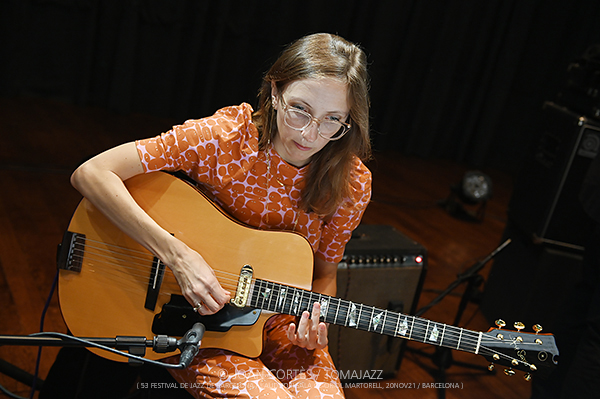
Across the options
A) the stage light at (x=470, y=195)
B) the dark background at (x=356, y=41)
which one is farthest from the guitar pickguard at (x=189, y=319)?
the stage light at (x=470, y=195)

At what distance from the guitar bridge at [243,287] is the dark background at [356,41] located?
3365 mm

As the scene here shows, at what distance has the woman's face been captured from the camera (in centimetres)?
153

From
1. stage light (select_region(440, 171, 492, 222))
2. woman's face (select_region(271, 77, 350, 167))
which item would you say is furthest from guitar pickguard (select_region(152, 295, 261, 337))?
stage light (select_region(440, 171, 492, 222))

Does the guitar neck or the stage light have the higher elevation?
the guitar neck

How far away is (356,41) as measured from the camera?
6.00 m

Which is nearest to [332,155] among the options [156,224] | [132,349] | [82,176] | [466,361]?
[156,224]

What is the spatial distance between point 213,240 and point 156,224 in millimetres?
174

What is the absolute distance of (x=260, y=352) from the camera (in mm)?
1616

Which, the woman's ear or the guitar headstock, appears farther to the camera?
the woman's ear

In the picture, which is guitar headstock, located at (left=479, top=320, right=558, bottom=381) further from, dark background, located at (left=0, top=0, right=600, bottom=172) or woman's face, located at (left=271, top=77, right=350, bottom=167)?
dark background, located at (left=0, top=0, right=600, bottom=172)

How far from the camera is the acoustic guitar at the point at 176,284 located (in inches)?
62.2

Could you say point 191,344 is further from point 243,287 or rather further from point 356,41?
point 356,41

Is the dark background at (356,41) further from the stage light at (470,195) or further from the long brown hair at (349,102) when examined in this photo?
the long brown hair at (349,102)

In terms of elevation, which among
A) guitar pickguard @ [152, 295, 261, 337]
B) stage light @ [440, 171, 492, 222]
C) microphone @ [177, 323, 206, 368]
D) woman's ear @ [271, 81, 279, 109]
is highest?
woman's ear @ [271, 81, 279, 109]
